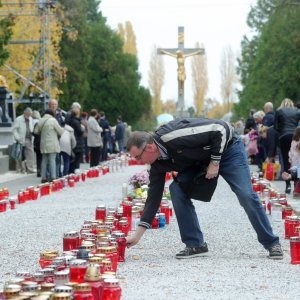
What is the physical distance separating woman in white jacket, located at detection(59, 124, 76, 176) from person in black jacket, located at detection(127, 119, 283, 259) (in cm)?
1340

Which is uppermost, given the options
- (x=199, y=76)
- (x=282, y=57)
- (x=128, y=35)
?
(x=128, y=35)

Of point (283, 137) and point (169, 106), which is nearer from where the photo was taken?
point (283, 137)

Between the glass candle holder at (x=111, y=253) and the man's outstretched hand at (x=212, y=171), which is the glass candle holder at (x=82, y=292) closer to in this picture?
the glass candle holder at (x=111, y=253)

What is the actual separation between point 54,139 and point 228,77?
12034 centimetres

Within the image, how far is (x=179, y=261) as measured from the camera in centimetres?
902

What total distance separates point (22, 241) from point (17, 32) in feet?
126

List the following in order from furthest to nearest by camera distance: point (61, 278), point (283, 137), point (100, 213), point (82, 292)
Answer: point (283, 137), point (100, 213), point (61, 278), point (82, 292)

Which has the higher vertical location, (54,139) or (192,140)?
(192,140)

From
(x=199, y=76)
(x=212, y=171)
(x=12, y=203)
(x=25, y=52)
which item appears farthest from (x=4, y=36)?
(x=199, y=76)

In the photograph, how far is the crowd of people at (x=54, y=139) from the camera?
2133 cm

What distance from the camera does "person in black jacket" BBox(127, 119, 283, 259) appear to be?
8.46 meters

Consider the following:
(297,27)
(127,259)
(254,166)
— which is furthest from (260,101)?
(127,259)

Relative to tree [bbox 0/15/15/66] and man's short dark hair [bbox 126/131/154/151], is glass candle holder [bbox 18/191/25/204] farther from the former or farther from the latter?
tree [bbox 0/15/15/66]

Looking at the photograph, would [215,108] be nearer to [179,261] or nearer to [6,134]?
[6,134]
